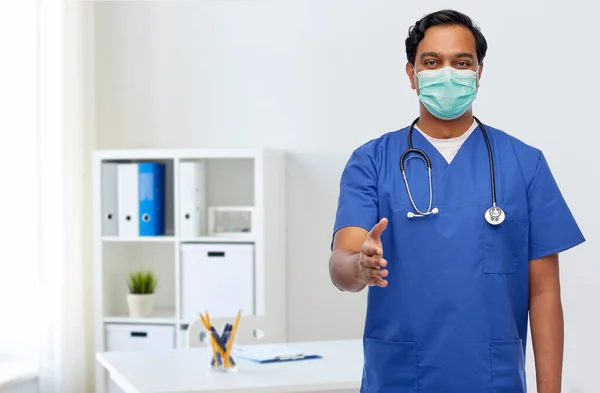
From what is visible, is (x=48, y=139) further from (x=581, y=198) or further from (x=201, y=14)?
(x=581, y=198)

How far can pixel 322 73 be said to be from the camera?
4258mm

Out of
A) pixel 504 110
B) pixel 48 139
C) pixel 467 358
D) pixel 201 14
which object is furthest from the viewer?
pixel 201 14

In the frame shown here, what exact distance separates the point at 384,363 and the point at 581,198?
1218 mm

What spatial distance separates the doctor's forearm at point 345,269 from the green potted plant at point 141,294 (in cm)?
267

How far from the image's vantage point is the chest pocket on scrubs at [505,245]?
1718mm

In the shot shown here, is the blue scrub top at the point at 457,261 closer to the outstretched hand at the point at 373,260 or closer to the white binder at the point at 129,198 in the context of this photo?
the outstretched hand at the point at 373,260

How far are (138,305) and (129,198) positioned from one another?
489 millimetres

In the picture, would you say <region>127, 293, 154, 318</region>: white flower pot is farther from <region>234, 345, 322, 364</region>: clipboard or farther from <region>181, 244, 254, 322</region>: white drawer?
<region>234, 345, 322, 364</region>: clipboard

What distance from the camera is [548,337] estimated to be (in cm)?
174

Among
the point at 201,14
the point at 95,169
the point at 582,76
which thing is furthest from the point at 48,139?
the point at 582,76

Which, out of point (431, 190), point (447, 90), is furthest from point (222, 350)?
point (447, 90)

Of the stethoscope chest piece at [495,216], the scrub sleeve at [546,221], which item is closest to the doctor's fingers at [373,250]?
the stethoscope chest piece at [495,216]

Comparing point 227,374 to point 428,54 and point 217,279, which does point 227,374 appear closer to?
point 217,279

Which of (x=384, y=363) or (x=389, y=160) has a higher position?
(x=389, y=160)
